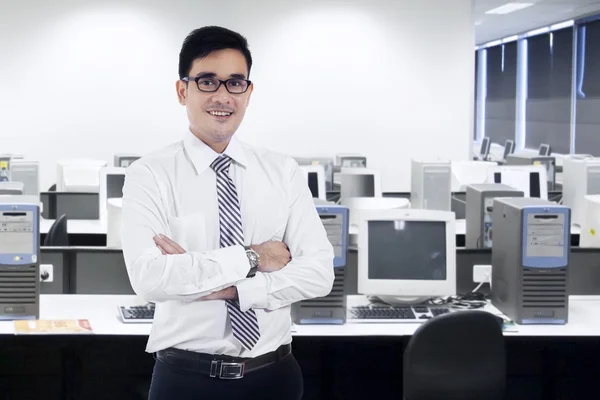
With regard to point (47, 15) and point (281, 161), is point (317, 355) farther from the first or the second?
point (47, 15)

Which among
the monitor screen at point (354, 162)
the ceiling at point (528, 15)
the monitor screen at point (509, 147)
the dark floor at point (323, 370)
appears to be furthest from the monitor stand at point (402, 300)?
the monitor screen at point (509, 147)

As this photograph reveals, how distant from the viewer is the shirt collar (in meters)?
2.15

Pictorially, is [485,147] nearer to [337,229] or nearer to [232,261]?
[337,229]

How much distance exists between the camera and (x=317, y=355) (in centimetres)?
411

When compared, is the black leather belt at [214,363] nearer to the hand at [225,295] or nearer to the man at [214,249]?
the man at [214,249]

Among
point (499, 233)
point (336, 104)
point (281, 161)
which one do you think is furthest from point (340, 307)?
point (336, 104)

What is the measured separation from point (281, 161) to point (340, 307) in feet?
5.10

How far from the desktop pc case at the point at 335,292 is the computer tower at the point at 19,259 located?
1.04 metres

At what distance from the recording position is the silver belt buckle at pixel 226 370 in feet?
6.75

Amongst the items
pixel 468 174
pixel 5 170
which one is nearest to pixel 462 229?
pixel 468 174

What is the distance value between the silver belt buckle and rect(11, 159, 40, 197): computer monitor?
5.51 metres

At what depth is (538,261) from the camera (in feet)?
12.1

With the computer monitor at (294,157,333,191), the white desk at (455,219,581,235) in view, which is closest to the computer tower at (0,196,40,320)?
the white desk at (455,219,581,235)

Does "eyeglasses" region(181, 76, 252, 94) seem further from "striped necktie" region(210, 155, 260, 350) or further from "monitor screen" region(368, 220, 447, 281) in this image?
"monitor screen" region(368, 220, 447, 281)
